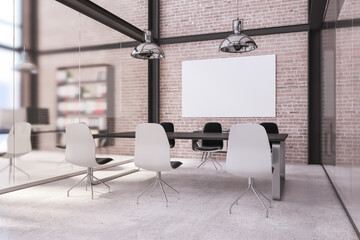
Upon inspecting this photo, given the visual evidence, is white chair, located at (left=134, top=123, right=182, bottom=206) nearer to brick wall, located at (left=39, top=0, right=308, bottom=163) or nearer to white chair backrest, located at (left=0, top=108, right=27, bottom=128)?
white chair backrest, located at (left=0, top=108, right=27, bottom=128)

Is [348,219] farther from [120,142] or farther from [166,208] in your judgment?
[120,142]

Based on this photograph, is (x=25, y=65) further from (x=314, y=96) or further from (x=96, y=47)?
(x=314, y=96)

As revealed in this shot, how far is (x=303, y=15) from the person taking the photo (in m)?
6.69

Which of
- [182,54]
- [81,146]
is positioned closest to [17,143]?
[81,146]

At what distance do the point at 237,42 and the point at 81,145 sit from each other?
2.53m

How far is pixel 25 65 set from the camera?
4.37 meters

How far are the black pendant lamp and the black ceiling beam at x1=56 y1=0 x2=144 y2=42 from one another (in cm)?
271

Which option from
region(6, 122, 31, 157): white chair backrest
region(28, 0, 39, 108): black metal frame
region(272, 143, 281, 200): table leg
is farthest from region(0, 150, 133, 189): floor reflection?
region(272, 143, 281, 200): table leg

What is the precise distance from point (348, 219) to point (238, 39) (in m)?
2.55

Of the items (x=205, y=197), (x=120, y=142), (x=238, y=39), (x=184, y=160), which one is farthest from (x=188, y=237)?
(x=184, y=160)

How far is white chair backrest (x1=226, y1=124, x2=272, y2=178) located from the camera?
3121 millimetres

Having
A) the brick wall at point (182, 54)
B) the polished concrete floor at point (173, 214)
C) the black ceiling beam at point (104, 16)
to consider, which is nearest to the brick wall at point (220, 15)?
the brick wall at point (182, 54)

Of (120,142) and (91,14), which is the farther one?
(120,142)

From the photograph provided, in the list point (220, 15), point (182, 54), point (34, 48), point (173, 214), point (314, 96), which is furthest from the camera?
point (182, 54)
